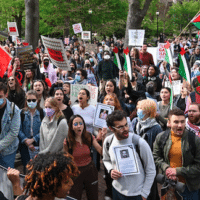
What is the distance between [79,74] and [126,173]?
477 cm

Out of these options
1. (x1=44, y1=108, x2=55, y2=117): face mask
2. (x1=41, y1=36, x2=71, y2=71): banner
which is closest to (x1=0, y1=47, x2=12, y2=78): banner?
(x1=41, y1=36, x2=71, y2=71): banner

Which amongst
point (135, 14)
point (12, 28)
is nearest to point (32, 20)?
point (12, 28)

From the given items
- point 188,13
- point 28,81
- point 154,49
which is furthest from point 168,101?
point 188,13

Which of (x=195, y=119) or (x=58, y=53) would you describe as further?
(x=58, y=53)

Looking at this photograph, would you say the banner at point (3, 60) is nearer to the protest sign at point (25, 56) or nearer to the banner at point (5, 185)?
the protest sign at point (25, 56)

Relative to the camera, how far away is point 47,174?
209cm

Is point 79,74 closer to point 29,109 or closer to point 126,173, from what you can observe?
point 29,109

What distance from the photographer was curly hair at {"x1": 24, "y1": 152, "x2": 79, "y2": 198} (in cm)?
207

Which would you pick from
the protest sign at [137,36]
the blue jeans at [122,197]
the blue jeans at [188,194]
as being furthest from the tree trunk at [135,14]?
the blue jeans at [122,197]

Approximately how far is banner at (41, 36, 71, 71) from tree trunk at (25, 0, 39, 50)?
649 cm

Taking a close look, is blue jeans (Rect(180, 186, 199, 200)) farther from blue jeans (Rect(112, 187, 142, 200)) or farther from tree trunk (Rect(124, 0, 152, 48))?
tree trunk (Rect(124, 0, 152, 48))

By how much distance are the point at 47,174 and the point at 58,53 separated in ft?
18.2

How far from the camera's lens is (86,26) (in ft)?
91.8

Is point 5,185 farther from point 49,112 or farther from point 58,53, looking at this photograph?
point 58,53
